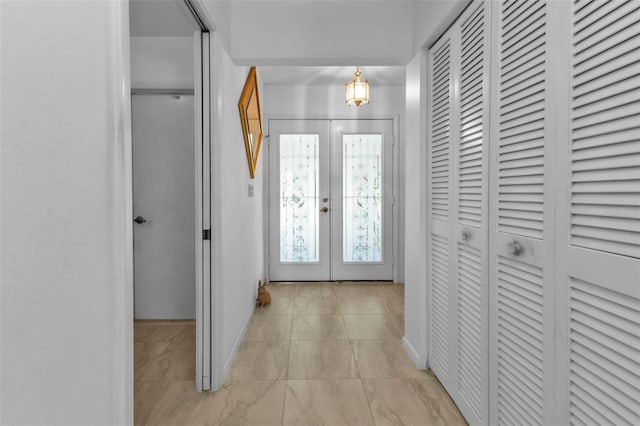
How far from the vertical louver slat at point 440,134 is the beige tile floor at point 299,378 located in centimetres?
101

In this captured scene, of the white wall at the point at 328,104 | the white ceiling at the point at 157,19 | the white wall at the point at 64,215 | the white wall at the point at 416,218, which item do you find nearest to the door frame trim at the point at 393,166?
the white wall at the point at 328,104

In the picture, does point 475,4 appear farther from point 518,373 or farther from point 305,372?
point 305,372

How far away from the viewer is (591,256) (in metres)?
1.00

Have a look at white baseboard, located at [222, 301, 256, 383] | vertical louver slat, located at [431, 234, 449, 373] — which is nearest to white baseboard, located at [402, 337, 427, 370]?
vertical louver slat, located at [431, 234, 449, 373]

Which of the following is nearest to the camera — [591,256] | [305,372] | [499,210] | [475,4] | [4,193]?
[4,193]

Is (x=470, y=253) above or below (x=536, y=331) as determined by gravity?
above

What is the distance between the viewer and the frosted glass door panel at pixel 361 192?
4.60m

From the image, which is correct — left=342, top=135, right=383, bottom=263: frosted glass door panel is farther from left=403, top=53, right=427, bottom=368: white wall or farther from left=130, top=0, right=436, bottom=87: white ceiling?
left=403, top=53, right=427, bottom=368: white wall

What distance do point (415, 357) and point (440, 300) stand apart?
20.4 inches

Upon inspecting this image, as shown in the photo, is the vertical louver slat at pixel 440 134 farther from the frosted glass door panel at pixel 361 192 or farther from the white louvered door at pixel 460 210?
the frosted glass door panel at pixel 361 192

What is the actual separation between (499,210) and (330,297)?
108 inches

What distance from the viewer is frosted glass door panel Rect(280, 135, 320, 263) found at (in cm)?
460

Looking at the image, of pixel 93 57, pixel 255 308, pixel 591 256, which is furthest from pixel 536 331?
pixel 255 308

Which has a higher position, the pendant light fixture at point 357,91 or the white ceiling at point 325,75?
the white ceiling at point 325,75
